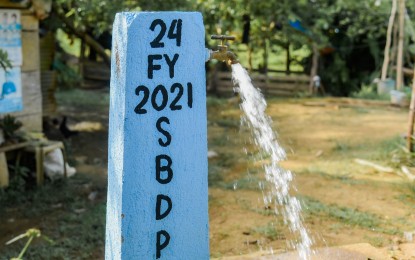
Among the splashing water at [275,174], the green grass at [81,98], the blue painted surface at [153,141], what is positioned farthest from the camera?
the green grass at [81,98]

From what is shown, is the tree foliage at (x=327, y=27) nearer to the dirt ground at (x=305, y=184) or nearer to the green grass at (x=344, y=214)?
the dirt ground at (x=305, y=184)

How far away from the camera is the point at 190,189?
1986 millimetres

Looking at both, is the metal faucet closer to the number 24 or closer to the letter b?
the number 24

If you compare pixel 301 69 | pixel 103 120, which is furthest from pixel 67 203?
pixel 301 69

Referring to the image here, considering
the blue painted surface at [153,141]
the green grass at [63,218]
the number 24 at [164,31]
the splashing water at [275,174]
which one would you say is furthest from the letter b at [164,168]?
the green grass at [63,218]

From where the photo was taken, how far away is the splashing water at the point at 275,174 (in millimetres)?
3380

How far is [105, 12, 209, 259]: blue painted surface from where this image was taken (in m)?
1.86

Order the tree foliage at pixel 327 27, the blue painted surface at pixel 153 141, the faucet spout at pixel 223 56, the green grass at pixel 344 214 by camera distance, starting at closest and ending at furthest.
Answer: the blue painted surface at pixel 153 141 → the faucet spout at pixel 223 56 → the green grass at pixel 344 214 → the tree foliage at pixel 327 27

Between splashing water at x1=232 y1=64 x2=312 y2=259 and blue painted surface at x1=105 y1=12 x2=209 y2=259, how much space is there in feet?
2.97

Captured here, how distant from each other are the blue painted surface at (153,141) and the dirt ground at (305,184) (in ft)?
4.93

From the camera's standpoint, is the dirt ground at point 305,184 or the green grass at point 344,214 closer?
the dirt ground at point 305,184

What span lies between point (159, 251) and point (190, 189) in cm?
27

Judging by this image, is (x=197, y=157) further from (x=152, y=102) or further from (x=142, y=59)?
(x=142, y=59)

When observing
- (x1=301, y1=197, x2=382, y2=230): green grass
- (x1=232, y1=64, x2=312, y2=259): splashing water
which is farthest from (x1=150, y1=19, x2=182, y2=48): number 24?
(x1=301, y1=197, x2=382, y2=230): green grass
